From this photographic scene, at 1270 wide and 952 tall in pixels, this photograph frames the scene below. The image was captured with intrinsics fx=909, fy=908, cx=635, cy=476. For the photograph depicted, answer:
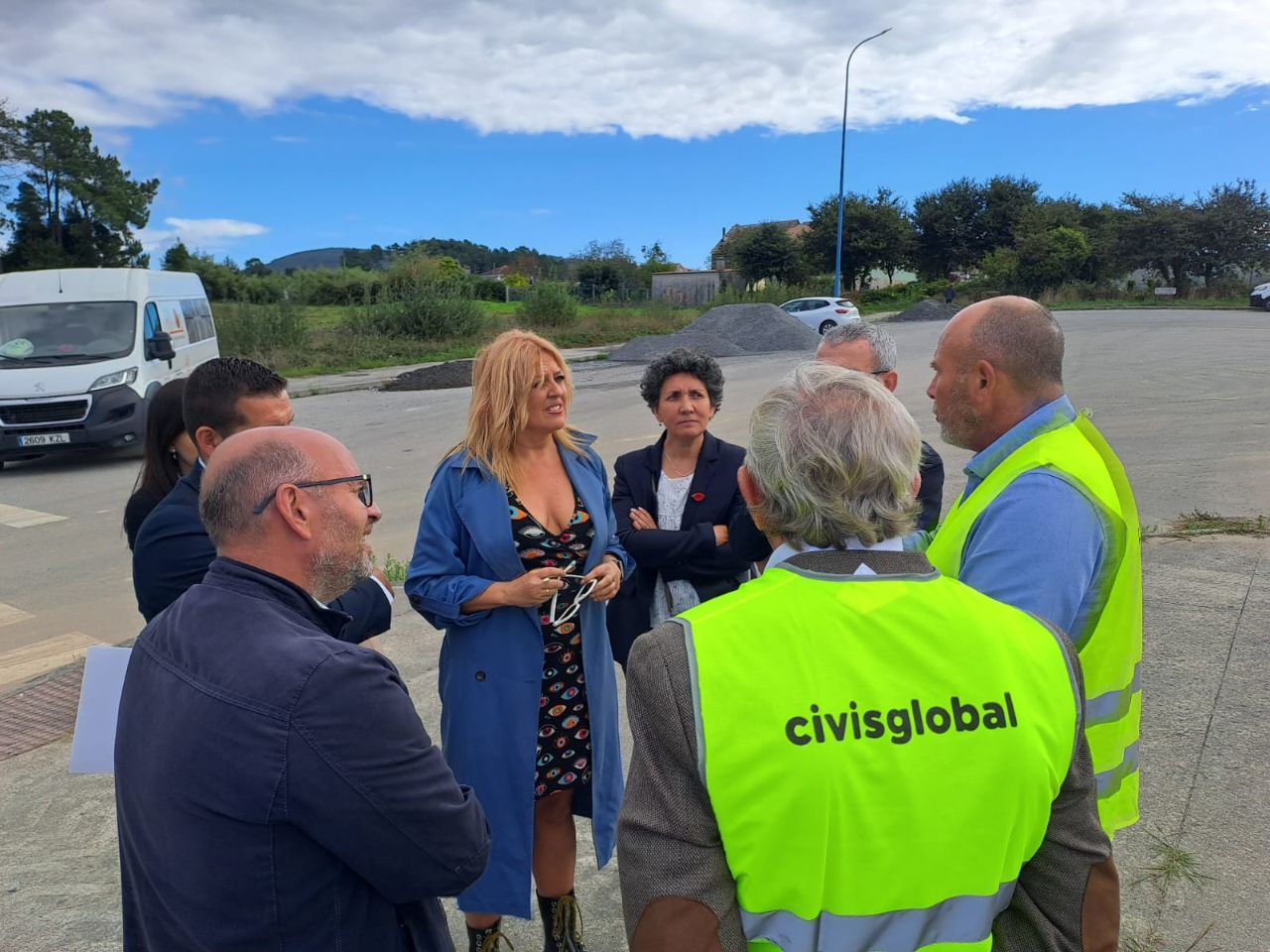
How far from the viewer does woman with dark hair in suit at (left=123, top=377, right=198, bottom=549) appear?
2.96 meters

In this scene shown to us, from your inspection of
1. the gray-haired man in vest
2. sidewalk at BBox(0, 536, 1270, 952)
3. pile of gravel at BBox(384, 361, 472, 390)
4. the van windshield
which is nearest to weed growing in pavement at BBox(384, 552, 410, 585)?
sidewalk at BBox(0, 536, 1270, 952)

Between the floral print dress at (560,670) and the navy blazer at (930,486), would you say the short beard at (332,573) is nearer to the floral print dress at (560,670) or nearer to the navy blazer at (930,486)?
the floral print dress at (560,670)

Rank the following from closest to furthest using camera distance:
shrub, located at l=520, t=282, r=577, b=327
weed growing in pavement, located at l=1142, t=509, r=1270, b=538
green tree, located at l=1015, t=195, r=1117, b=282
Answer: weed growing in pavement, located at l=1142, t=509, r=1270, b=538
shrub, located at l=520, t=282, r=577, b=327
green tree, located at l=1015, t=195, r=1117, b=282

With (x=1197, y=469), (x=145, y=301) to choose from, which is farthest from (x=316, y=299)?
(x=1197, y=469)

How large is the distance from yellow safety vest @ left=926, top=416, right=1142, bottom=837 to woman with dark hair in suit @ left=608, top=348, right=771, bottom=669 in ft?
3.68

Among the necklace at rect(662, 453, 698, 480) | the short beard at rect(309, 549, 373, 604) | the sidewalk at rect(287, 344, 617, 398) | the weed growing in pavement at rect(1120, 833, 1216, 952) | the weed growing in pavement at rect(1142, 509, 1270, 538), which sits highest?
Answer: the short beard at rect(309, 549, 373, 604)

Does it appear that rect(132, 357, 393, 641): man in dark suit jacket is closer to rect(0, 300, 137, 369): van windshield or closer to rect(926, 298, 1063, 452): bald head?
rect(926, 298, 1063, 452): bald head

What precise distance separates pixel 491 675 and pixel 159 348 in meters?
11.2

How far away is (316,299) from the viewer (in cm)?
4912

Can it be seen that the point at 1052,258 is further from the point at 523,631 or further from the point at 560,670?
the point at 523,631

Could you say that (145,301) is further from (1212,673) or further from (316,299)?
(316,299)

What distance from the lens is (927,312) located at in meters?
43.8

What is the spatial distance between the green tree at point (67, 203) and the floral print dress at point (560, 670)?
49.3m

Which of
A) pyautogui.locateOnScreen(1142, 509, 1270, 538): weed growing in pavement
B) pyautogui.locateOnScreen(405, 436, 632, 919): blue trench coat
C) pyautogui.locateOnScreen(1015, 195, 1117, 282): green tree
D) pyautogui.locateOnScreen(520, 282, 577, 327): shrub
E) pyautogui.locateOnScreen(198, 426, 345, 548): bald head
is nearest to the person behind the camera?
pyautogui.locateOnScreen(198, 426, 345, 548): bald head
